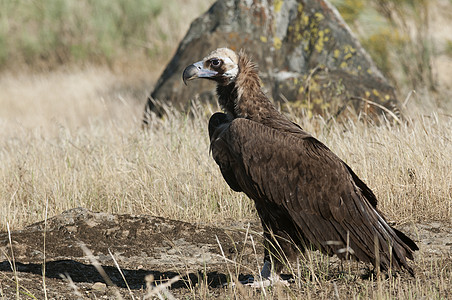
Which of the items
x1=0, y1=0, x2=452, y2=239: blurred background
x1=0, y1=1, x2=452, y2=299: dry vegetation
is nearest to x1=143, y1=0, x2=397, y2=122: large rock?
x1=0, y1=0, x2=452, y2=239: blurred background

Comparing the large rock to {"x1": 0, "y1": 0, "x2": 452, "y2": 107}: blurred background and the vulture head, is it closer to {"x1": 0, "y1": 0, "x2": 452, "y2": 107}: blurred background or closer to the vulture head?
the vulture head

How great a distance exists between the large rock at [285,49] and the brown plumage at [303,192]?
13.0 ft

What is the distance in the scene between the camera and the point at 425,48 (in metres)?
12.2

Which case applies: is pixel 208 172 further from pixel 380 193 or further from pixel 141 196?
pixel 380 193

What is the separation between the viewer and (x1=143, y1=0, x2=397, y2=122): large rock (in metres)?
8.35

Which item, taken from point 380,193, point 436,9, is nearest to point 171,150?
point 380,193

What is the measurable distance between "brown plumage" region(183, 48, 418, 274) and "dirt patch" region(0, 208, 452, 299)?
1.29ft

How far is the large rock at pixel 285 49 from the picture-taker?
8352 mm

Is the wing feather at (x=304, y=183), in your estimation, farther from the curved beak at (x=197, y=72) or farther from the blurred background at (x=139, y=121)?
the blurred background at (x=139, y=121)

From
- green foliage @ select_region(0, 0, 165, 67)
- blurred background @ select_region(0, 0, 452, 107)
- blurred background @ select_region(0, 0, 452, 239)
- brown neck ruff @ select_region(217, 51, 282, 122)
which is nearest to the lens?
brown neck ruff @ select_region(217, 51, 282, 122)

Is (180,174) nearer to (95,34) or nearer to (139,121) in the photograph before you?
(139,121)

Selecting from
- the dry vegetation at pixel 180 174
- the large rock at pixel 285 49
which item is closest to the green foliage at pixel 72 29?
the large rock at pixel 285 49

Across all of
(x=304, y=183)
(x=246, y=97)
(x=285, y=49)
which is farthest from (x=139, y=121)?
(x=304, y=183)

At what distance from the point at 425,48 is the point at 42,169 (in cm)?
821
